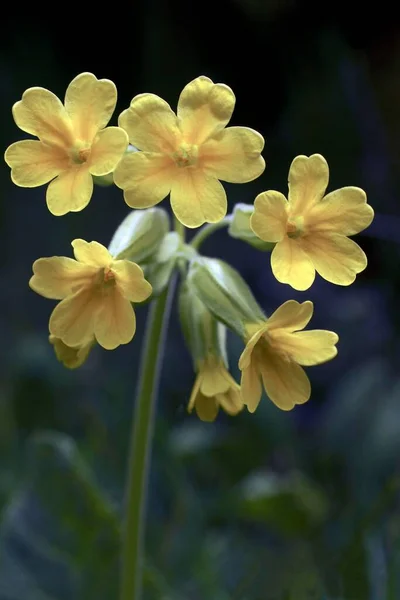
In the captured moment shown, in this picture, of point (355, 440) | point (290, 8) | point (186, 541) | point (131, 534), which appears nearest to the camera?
point (131, 534)

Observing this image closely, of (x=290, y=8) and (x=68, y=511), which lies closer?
(x=68, y=511)

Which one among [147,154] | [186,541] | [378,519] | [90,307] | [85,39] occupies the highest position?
[85,39]

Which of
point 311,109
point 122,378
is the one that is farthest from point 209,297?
point 311,109

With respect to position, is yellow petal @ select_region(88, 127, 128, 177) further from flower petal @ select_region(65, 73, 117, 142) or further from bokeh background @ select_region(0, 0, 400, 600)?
bokeh background @ select_region(0, 0, 400, 600)

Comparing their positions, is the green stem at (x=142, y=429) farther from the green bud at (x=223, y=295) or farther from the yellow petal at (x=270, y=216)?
the yellow petal at (x=270, y=216)

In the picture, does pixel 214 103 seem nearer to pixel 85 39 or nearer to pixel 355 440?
pixel 355 440

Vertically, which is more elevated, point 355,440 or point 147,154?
point 147,154

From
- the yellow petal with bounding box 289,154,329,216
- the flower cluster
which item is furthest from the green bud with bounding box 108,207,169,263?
the yellow petal with bounding box 289,154,329,216

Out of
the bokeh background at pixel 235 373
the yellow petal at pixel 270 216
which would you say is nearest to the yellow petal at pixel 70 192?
the yellow petal at pixel 270 216
